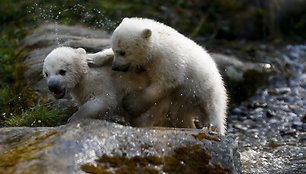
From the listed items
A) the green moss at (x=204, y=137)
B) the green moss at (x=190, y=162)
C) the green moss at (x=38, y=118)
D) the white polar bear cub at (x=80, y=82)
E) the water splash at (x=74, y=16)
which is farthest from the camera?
the water splash at (x=74, y=16)

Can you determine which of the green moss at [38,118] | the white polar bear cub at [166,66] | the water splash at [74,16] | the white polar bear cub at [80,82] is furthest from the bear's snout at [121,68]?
the water splash at [74,16]

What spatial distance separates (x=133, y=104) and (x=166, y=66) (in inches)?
18.1

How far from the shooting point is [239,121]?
9102 mm

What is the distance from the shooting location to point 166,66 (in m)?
6.36

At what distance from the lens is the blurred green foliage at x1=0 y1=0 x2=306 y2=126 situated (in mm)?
11867

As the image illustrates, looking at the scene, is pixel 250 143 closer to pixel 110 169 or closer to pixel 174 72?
pixel 174 72

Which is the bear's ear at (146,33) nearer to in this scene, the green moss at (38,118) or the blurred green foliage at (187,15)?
the green moss at (38,118)

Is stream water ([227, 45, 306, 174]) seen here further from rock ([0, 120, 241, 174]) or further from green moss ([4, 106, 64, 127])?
green moss ([4, 106, 64, 127])

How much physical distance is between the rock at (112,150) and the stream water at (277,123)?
3.77 ft

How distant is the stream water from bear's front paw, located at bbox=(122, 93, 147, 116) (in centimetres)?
112

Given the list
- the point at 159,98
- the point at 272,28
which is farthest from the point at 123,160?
the point at 272,28

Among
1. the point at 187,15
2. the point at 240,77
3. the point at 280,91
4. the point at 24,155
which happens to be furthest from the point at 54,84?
the point at 187,15

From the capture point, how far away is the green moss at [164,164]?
16.0ft

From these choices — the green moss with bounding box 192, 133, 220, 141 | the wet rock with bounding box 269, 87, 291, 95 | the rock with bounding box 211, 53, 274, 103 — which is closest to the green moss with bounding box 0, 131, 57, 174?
the green moss with bounding box 192, 133, 220, 141
